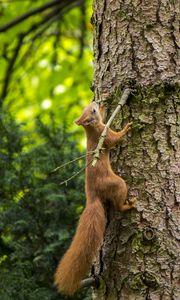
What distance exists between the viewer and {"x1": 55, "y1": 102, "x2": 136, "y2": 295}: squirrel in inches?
98.3

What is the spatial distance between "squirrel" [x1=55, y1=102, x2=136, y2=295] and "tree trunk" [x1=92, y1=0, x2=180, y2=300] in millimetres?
81

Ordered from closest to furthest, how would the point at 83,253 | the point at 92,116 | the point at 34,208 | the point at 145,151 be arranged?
the point at 83,253, the point at 145,151, the point at 92,116, the point at 34,208

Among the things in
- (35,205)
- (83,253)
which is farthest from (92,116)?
(35,205)

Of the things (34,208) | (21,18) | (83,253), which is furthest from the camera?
(21,18)

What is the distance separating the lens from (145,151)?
8.52 feet

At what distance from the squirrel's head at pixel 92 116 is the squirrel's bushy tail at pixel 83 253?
45cm

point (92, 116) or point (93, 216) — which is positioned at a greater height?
point (92, 116)

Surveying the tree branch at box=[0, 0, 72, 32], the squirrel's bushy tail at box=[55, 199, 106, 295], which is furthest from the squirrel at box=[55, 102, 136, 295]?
the tree branch at box=[0, 0, 72, 32]

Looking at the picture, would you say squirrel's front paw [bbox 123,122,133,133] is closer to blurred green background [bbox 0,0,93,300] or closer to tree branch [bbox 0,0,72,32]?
blurred green background [bbox 0,0,93,300]

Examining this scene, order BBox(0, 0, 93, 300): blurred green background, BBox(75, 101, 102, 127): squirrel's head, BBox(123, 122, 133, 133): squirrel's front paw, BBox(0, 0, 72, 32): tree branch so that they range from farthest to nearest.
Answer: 1. BBox(0, 0, 72, 32): tree branch
2. BBox(0, 0, 93, 300): blurred green background
3. BBox(75, 101, 102, 127): squirrel's head
4. BBox(123, 122, 133, 133): squirrel's front paw

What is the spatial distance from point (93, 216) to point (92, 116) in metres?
0.51

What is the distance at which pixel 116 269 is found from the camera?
2.58 metres

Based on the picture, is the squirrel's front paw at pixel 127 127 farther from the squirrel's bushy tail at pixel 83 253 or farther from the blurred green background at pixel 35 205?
Answer: the blurred green background at pixel 35 205

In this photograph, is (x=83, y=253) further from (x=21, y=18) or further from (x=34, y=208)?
(x=21, y=18)
